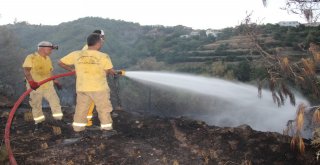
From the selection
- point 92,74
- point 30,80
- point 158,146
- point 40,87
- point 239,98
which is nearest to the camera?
point 158,146

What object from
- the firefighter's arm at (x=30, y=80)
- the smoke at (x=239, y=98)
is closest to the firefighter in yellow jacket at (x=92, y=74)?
the firefighter's arm at (x=30, y=80)

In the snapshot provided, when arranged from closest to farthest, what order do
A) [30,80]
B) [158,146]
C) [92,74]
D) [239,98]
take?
1. [158,146]
2. [92,74]
3. [30,80]
4. [239,98]

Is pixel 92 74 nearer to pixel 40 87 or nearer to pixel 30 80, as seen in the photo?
pixel 30 80

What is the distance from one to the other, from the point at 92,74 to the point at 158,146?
180 cm

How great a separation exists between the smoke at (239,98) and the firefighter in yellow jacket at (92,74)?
2.09m

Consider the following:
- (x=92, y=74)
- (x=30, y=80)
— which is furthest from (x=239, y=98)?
(x=30, y=80)

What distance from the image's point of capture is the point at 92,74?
20.2 feet

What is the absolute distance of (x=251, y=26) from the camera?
269 inches

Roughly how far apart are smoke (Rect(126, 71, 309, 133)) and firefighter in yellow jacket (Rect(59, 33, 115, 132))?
2.09 m

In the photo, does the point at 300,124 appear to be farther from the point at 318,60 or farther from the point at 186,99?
the point at 186,99

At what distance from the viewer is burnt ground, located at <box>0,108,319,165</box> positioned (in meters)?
5.32

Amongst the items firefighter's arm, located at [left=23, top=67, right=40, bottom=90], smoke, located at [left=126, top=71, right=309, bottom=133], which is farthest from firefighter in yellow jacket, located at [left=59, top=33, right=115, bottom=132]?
smoke, located at [left=126, top=71, right=309, bottom=133]

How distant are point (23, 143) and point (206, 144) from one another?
3423 millimetres

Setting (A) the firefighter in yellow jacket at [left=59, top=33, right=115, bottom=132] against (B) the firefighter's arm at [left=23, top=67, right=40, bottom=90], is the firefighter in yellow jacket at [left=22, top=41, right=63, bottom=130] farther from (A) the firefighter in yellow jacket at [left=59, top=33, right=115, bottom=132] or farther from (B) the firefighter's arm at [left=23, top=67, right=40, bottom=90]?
(A) the firefighter in yellow jacket at [left=59, top=33, right=115, bottom=132]
